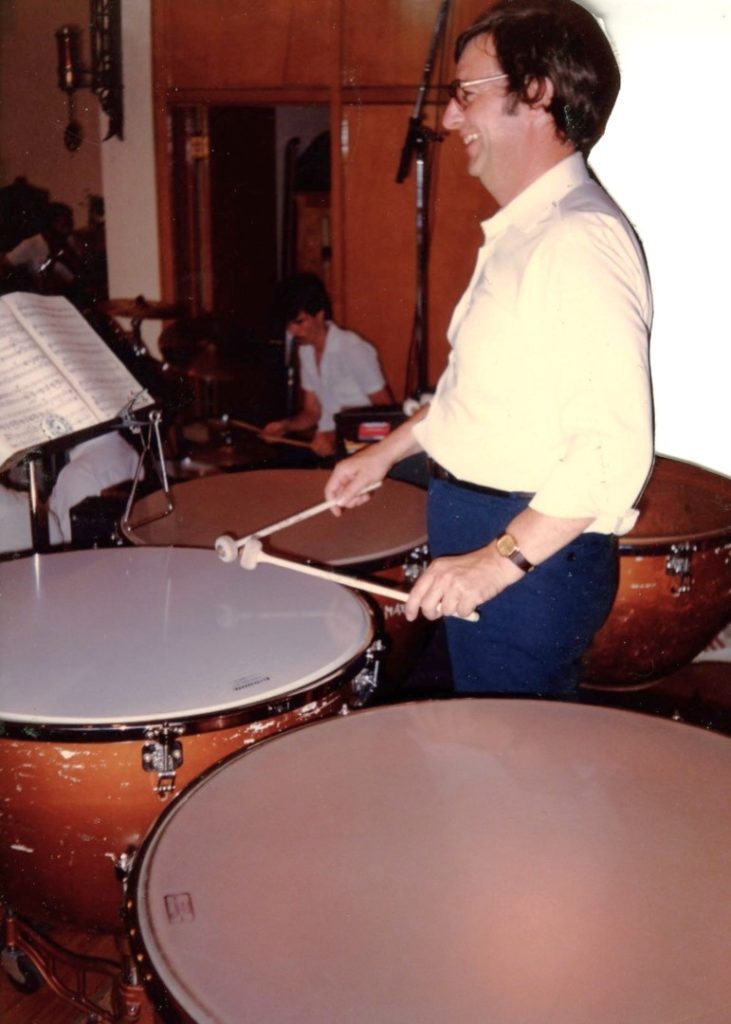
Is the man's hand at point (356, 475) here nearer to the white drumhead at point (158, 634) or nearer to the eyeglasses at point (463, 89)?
the white drumhead at point (158, 634)

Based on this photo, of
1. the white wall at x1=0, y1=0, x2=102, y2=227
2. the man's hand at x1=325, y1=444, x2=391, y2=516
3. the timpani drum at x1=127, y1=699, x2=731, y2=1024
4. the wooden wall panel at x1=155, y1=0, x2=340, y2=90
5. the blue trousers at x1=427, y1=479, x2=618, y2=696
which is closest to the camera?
the timpani drum at x1=127, y1=699, x2=731, y2=1024

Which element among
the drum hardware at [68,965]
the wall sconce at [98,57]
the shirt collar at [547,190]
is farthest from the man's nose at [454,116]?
the wall sconce at [98,57]

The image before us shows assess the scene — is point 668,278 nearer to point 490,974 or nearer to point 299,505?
point 299,505

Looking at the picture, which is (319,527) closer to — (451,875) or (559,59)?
(559,59)

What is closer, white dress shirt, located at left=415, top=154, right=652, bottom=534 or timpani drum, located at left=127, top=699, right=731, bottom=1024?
timpani drum, located at left=127, top=699, right=731, bottom=1024

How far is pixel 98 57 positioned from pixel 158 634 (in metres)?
4.15

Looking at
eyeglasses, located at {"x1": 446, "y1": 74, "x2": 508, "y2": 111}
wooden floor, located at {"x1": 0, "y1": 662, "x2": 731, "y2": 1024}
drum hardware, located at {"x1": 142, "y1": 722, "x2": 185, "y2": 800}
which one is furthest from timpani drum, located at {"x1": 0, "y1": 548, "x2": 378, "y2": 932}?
eyeglasses, located at {"x1": 446, "y1": 74, "x2": 508, "y2": 111}

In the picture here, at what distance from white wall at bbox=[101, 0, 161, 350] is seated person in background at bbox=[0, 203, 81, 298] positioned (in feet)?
6.69

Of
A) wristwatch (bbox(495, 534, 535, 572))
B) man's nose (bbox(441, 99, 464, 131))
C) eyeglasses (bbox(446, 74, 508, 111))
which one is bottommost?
wristwatch (bbox(495, 534, 535, 572))

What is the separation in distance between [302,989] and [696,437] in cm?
198

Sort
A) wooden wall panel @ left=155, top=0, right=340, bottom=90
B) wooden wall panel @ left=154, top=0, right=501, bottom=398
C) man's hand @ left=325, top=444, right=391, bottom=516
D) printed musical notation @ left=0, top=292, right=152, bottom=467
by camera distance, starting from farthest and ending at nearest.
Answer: wooden wall panel @ left=155, top=0, right=340, bottom=90 → wooden wall panel @ left=154, top=0, right=501, bottom=398 → man's hand @ left=325, top=444, right=391, bottom=516 → printed musical notation @ left=0, top=292, right=152, bottom=467

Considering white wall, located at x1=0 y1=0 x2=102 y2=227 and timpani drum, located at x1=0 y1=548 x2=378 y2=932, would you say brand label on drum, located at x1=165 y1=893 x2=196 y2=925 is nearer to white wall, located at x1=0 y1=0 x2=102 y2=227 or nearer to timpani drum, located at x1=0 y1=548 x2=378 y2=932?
timpani drum, located at x1=0 y1=548 x2=378 y2=932

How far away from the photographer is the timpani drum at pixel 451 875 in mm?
711

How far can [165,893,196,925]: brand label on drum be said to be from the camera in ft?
2.58
